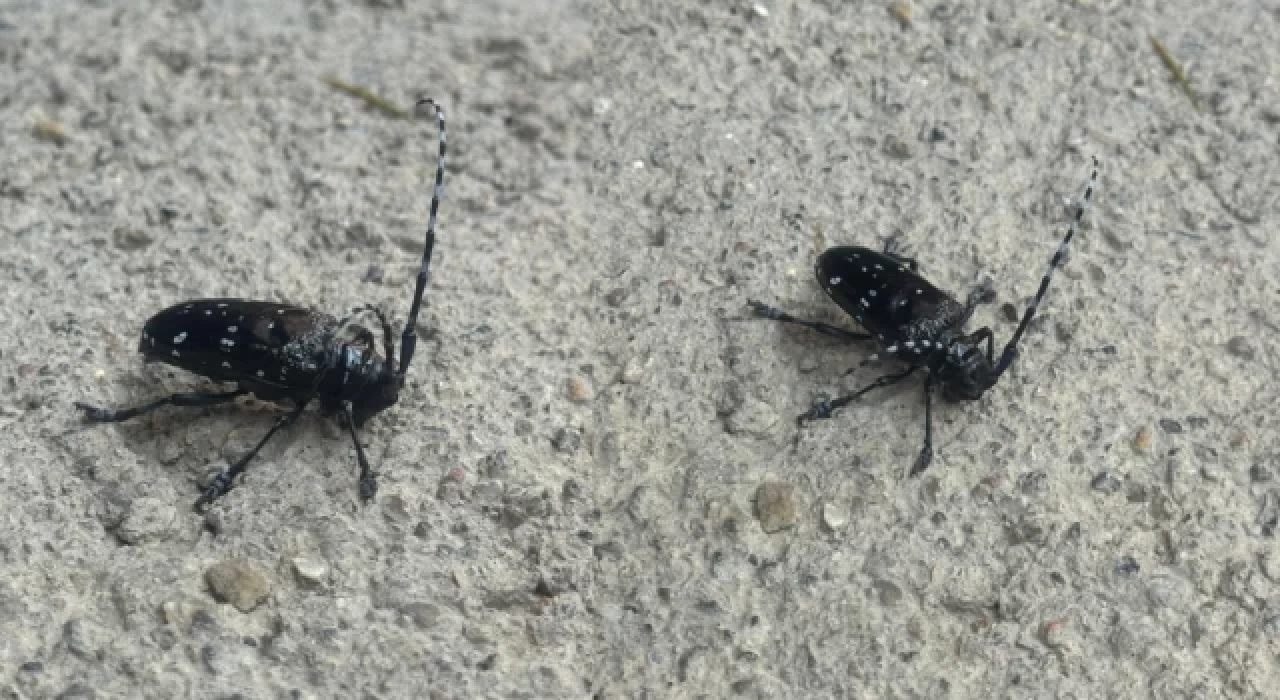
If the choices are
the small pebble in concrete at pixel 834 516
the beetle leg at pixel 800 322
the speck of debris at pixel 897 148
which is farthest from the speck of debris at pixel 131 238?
the speck of debris at pixel 897 148

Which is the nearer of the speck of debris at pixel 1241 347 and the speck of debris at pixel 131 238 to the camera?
the speck of debris at pixel 1241 347

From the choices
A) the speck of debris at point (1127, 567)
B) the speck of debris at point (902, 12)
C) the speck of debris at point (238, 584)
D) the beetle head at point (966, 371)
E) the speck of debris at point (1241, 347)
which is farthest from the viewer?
the speck of debris at point (902, 12)

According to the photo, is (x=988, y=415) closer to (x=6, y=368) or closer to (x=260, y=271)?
(x=260, y=271)

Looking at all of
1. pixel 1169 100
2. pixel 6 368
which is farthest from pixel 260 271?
pixel 1169 100

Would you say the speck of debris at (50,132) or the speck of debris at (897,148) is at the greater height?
the speck of debris at (897,148)

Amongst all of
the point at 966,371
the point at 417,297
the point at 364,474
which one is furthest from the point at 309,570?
the point at 966,371

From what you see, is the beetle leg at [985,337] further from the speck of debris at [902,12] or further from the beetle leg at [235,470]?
the beetle leg at [235,470]
